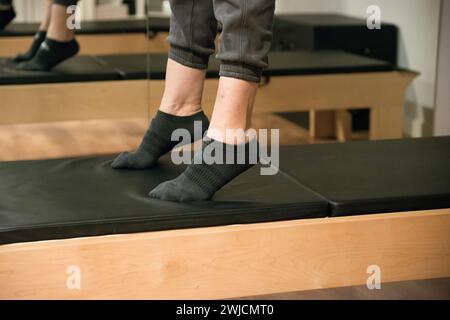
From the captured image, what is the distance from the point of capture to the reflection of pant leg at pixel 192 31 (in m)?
1.74

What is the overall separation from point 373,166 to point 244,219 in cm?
46

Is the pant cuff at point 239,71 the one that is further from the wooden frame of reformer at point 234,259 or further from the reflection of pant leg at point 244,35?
the wooden frame of reformer at point 234,259

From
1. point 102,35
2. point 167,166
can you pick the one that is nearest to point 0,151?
point 102,35

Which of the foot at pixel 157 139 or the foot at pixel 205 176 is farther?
the foot at pixel 157 139

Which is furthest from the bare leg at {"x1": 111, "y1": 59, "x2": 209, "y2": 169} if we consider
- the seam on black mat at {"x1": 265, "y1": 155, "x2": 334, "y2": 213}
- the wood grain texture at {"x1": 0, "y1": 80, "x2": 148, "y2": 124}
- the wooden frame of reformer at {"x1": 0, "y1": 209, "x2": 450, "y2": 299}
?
the wood grain texture at {"x1": 0, "y1": 80, "x2": 148, "y2": 124}

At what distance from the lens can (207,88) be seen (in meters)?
2.87

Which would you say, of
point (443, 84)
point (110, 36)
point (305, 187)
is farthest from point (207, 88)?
point (305, 187)

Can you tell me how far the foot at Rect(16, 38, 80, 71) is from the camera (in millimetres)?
2799

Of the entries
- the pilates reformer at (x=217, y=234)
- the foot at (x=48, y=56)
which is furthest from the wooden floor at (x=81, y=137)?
the pilates reformer at (x=217, y=234)

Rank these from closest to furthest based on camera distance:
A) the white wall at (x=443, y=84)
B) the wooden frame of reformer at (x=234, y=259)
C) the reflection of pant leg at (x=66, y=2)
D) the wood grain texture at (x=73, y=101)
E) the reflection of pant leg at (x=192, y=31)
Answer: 1. the wooden frame of reformer at (x=234, y=259)
2. the reflection of pant leg at (x=192, y=31)
3. the wood grain texture at (x=73, y=101)
4. the reflection of pant leg at (x=66, y=2)
5. the white wall at (x=443, y=84)

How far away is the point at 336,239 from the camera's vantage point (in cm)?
153

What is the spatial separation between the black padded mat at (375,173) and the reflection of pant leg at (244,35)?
0.95ft

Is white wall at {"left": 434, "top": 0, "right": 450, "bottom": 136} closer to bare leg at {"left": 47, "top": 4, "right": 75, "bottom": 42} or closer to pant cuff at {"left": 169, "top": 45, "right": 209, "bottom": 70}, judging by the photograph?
bare leg at {"left": 47, "top": 4, "right": 75, "bottom": 42}

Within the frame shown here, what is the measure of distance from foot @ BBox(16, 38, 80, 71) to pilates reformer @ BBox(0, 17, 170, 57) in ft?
0.27
